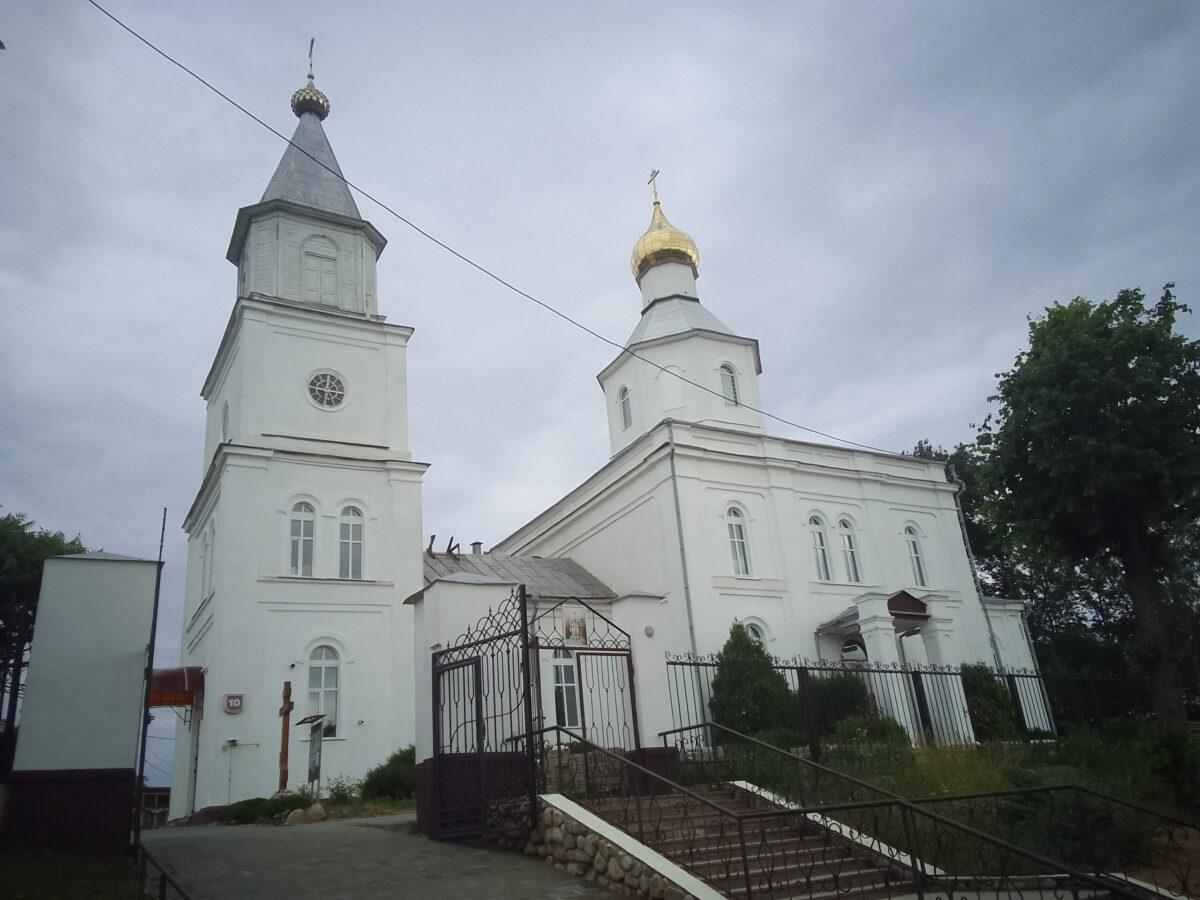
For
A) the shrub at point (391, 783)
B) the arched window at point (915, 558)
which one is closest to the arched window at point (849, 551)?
the arched window at point (915, 558)

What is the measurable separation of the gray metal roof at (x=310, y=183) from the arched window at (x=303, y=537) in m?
8.43

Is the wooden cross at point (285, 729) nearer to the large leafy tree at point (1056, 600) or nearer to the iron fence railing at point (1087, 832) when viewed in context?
the iron fence railing at point (1087, 832)

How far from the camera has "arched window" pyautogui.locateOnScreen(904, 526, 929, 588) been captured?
2625 centimetres

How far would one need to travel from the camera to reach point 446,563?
81.3 feet

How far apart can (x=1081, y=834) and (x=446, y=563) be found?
698 inches

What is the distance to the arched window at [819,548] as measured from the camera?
24.5m

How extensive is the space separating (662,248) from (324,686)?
16613 mm

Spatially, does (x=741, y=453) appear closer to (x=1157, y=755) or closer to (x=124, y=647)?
(x=1157, y=755)

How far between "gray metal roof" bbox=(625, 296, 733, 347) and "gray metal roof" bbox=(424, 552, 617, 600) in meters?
7.05

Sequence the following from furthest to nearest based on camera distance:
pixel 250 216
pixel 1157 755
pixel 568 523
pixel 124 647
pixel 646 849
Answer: pixel 568 523
pixel 250 216
pixel 1157 755
pixel 124 647
pixel 646 849

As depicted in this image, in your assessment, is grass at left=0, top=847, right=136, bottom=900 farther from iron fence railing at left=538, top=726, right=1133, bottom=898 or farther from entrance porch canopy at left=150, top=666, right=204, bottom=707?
entrance porch canopy at left=150, top=666, right=204, bottom=707

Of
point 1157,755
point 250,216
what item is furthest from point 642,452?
point 1157,755

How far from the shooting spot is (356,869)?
888 centimetres

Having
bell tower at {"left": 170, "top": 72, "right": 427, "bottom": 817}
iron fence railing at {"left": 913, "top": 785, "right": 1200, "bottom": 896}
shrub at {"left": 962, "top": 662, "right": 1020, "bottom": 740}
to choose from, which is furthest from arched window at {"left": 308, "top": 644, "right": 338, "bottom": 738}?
shrub at {"left": 962, "top": 662, "right": 1020, "bottom": 740}
